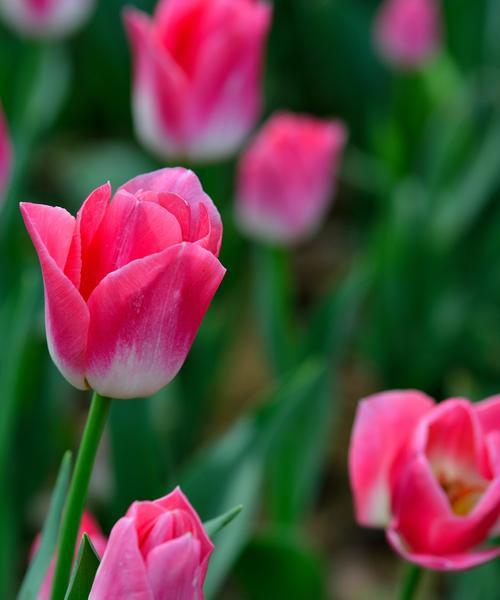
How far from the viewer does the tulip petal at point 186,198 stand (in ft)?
1.44

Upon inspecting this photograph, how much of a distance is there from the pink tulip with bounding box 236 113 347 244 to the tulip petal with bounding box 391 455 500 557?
0.58m

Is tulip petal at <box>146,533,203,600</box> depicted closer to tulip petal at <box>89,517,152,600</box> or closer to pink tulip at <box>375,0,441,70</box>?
tulip petal at <box>89,517,152,600</box>

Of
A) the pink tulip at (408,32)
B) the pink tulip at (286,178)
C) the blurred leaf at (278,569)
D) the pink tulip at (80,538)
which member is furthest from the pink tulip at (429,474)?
the pink tulip at (408,32)

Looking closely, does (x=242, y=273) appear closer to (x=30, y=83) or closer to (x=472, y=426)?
(x=30, y=83)

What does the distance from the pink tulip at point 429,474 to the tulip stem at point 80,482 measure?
149 mm

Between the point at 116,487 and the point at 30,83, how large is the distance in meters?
0.71

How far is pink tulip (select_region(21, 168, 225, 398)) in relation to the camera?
16.8 inches

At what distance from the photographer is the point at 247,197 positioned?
1.11 m

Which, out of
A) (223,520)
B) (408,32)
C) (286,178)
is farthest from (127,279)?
(408,32)

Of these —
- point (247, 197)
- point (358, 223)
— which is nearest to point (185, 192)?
point (247, 197)

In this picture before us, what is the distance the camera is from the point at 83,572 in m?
0.48

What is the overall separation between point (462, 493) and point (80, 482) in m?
0.22

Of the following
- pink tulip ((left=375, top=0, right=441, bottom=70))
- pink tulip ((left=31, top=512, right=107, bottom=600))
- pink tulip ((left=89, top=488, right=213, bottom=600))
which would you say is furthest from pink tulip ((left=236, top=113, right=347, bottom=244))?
pink tulip ((left=89, top=488, right=213, bottom=600))

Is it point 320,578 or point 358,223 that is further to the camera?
point 358,223
